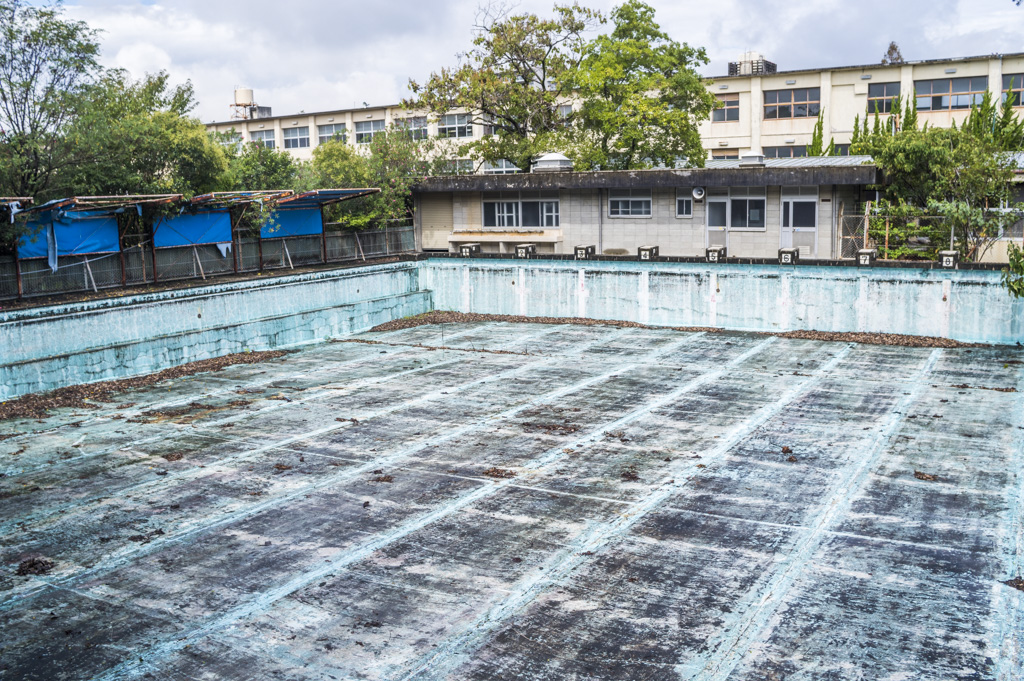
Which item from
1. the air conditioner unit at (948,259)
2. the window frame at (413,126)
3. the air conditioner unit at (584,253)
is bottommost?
the air conditioner unit at (948,259)

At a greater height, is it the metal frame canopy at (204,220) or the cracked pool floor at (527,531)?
the metal frame canopy at (204,220)

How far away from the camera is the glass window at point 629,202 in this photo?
3353 cm

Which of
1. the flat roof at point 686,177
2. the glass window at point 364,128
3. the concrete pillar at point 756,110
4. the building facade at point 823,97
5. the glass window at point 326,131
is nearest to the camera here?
the flat roof at point 686,177

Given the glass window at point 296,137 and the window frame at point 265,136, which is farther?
the window frame at point 265,136

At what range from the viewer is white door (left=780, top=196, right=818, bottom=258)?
3077 centimetres

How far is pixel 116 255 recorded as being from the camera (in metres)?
25.8

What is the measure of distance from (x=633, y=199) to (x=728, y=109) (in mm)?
20824

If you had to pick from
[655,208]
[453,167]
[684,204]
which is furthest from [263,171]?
[684,204]

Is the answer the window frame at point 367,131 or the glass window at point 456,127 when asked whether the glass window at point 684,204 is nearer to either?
the glass window at point 456,127

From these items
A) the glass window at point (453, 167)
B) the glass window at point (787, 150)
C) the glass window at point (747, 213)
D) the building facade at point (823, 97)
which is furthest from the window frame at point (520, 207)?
the glass window at point (787, 150)

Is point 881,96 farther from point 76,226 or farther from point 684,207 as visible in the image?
point 76,226

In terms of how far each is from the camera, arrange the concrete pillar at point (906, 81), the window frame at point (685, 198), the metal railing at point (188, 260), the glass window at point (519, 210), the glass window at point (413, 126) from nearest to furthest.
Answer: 1. the metal railing at point (188, 260)
2. the window frame at point (685, 198)
3. the glass window at point (519, 210)
4. the glass window at point (413, 126)
5. the concrete pillar at point (906, 81)

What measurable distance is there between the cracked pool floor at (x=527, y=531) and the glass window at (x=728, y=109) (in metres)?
34.2

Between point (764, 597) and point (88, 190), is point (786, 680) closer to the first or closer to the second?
point (764, 597)
